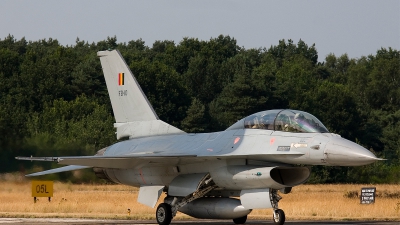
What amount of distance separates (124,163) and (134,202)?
758 cm

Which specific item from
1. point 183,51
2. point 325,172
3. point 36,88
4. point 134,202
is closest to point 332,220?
point 134,202

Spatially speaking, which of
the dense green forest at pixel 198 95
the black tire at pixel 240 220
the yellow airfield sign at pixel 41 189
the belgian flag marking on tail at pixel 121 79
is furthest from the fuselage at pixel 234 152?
the dense green forest at pixel 198 95

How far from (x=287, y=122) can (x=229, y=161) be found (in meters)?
1.45

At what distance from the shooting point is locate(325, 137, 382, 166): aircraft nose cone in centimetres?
1452

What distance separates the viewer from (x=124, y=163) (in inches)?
675

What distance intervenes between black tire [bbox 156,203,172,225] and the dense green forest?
9.75 meters

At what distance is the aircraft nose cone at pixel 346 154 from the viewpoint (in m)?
14.5

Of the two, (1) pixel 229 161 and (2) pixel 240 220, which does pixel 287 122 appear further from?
(2) pixel 240 220

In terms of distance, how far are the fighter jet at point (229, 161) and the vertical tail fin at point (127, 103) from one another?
14.0 inches

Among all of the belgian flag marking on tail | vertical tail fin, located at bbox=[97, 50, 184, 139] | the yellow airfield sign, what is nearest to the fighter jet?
vertical tail fin, located at bbox=[97, 50, 184, 139]

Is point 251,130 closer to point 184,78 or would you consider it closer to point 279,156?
point 279,156

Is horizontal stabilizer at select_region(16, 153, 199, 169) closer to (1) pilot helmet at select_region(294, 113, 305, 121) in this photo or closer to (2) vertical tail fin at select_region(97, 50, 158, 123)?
(2) vertical tail fin at select_region(97, 50, 158, 123)

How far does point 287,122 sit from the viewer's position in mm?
15703

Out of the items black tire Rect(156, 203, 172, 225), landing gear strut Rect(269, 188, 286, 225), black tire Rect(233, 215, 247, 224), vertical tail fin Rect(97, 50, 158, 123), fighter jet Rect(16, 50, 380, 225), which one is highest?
vertical tail fin Rect(97, 50, 158, 123)
